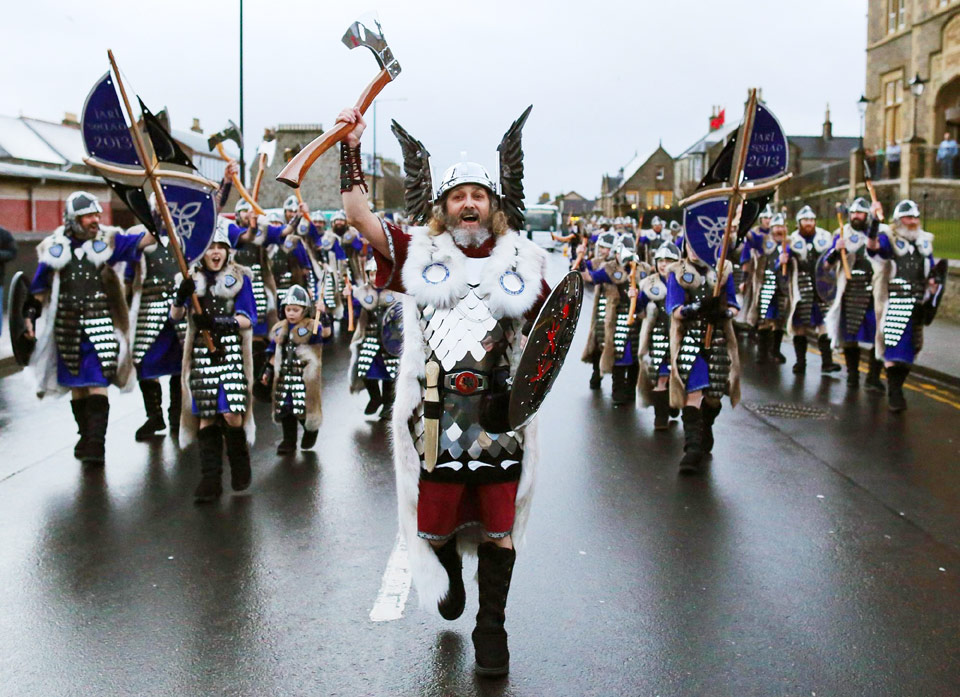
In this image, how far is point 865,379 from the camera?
11867 mm

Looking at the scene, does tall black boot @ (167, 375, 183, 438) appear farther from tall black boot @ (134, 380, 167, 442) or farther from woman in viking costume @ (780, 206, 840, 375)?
woman in viking costume @ (780, 206, 840, 375)

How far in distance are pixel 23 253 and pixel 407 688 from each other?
17457mm

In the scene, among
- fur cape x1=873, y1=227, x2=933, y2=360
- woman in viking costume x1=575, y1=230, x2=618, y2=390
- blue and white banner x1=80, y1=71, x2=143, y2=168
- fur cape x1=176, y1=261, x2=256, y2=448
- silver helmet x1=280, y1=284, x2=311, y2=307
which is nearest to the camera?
blue and white banner x1=80, y1=71, x2=143, y2=168

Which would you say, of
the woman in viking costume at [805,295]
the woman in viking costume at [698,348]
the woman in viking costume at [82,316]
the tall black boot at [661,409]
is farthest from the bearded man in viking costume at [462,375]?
the woman in viking costume at [805,295]

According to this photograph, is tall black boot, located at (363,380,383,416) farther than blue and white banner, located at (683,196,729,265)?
Yes

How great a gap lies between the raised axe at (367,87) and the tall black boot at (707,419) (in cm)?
458

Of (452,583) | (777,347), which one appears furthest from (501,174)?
(777,347)

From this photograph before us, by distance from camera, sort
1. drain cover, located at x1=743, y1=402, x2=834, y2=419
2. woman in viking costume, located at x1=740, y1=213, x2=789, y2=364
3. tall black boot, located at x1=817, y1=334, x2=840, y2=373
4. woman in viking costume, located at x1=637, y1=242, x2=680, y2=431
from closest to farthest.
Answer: woman in viking costume, located at x1=637, y1=242, x2=680, y2=431 < drain cover, located at x1=743, y1=402, x2=834, y2=419 < tall black boot, located at x1=817, y1=334, x2=840, y2=373 < woman in viking costume, located at x1=740, y1=213, x2=789, y2=364

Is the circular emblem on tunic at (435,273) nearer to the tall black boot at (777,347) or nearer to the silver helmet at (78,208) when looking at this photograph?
the silver helmet at (78,208)

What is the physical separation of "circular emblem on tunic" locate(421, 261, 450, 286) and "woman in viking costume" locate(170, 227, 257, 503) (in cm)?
311

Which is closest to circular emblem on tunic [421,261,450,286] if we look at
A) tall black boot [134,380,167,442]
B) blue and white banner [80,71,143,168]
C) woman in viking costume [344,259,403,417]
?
blue and white banner [80,71,143,168]

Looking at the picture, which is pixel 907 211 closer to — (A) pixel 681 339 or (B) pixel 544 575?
(A) pixel 681 339

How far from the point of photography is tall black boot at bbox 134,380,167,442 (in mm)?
8773

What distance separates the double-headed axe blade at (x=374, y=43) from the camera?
156 inches
